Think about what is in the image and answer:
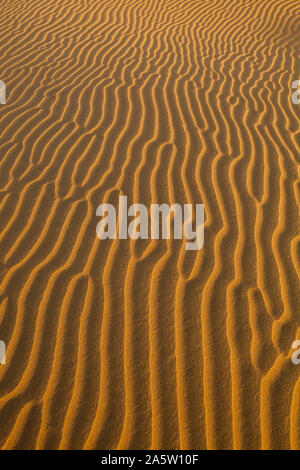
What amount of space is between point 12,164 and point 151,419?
3.25 meters

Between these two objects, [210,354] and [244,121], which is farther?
[244,121]

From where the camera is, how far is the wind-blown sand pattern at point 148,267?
8.14ft

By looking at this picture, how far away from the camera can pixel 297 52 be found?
809 cm

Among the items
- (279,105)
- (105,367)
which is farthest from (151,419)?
(279,105)

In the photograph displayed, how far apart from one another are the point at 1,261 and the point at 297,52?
7698mm

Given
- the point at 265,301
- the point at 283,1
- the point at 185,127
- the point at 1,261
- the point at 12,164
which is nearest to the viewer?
the point at 265,301

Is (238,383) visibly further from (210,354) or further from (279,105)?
(279,105)

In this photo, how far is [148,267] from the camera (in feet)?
10.8

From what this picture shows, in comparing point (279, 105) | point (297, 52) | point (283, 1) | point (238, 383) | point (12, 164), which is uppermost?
point (283, 1)

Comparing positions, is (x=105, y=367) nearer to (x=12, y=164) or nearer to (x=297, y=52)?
(x=12, y=164)

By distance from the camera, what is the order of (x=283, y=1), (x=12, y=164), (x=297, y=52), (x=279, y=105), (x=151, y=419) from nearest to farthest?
1. (x=151, y=419)
2. (x=12, y=164)
3. (x=279, y=105)
4. (x=297, y=52)
5. (x=283, y=1)

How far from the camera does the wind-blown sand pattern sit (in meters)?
2.48

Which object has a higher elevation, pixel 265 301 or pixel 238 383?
pixel 265 301

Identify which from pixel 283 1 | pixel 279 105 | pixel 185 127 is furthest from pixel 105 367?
pixel 283 1
